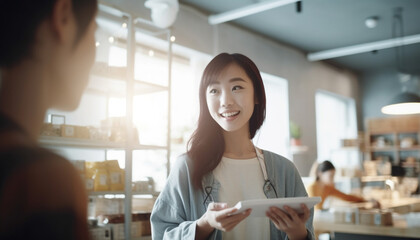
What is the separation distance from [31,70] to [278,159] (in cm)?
128

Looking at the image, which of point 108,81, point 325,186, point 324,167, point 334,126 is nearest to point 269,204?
point 108,81

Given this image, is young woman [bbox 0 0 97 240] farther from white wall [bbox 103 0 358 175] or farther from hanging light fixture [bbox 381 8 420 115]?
hanging light fixture [bbox 381 8 420 115]

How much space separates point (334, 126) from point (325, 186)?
14.1ft

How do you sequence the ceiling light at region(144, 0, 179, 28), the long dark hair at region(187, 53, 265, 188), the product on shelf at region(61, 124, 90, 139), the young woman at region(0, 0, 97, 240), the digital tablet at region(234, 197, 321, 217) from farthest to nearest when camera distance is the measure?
the ceiling light at region(144, 0, 179, 28), the product on shelf at region(61, 124, 90, 139), the long dark hair at region(187, 53, 265, 188), the digital tablet at region(234, 197, 321, 217), the young woman at region(0, 0, 97, 240)

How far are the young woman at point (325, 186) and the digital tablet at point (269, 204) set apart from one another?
2.90 m

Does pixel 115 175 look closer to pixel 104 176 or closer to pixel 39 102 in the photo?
pixel 104 176

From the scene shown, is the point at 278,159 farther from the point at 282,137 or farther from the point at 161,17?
the point at 282,137

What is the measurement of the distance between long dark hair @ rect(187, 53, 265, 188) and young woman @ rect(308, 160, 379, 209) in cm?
266

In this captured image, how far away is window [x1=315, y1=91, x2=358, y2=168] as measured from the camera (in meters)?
7.99

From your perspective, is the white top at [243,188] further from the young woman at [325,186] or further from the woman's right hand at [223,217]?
the young woman at [325,186]

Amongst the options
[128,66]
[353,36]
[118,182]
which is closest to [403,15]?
[353,36]

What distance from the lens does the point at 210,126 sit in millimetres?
1600

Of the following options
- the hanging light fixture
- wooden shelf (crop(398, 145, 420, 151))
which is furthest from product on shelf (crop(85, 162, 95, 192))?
wooden shelf (crop(398, 145, 420, 151))

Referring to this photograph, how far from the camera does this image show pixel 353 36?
21.4ft
